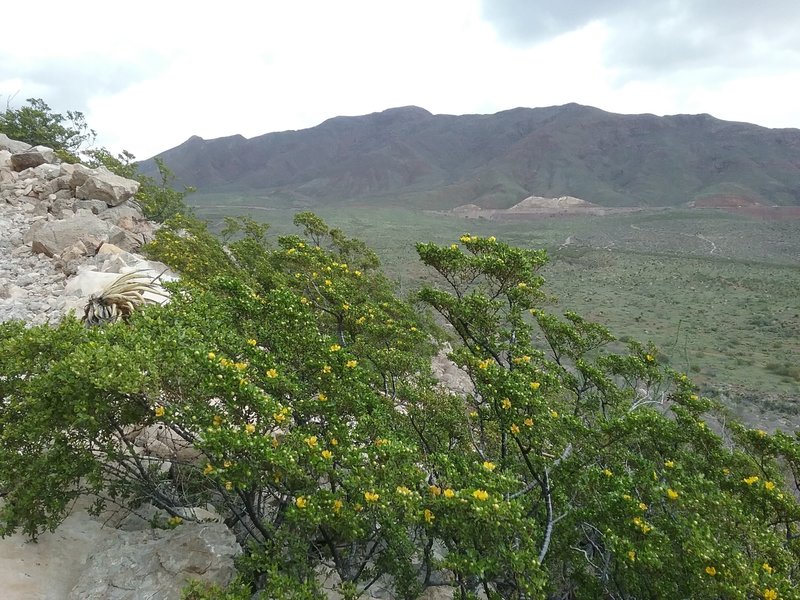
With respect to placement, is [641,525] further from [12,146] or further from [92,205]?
[12,146]

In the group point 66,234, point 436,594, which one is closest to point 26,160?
point 66,234

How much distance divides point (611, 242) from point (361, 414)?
78.6 meters

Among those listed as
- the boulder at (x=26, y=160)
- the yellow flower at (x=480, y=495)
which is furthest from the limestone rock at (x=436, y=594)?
the boulder at (x=26, y=160)

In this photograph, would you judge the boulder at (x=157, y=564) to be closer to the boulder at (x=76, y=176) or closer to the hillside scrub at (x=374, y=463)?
the hillside scrub at (x=374, y=463)

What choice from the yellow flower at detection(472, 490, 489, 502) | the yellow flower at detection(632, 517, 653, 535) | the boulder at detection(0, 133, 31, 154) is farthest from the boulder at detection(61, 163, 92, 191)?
the yellow flower at detection(632, 517, 653, 535)

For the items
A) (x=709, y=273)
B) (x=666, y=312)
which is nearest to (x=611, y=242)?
(x=709, y=273)

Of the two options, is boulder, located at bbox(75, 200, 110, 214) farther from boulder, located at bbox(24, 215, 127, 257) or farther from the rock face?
boulder, located at bbox(24, 215, 127, 257)

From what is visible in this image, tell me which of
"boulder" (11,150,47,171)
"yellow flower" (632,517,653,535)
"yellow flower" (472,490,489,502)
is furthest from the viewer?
"boulder" (11,150,47,171)

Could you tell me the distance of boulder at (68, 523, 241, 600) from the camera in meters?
4.81

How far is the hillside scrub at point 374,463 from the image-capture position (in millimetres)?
4324

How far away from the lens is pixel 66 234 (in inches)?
635

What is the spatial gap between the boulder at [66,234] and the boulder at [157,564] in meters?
13.8

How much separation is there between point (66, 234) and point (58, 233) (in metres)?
0.29

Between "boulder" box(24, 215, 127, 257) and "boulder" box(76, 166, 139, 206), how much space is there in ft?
12.1
